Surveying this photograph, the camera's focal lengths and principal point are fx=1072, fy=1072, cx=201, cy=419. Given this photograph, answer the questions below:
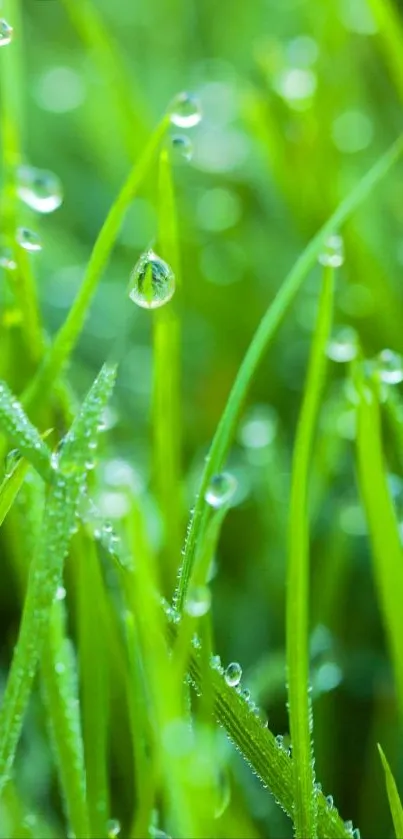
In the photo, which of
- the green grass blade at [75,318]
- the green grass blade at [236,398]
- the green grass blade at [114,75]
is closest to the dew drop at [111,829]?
the green grass blade at [236,398]

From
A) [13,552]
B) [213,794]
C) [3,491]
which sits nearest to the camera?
[213,794]

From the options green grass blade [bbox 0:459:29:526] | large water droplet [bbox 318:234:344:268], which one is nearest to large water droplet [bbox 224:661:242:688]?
green grass blade [bbox 0:459:29:526]

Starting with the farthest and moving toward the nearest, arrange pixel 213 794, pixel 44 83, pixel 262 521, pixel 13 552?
pixel 44 83, pixel 262 521, pixel 13 552, pixel 213 794

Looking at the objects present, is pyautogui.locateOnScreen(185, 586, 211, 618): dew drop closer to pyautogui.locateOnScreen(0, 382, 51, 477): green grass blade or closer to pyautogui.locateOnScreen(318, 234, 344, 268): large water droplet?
pyautogui.locateOnScreen(0, 382, 51, 477): green grass blade

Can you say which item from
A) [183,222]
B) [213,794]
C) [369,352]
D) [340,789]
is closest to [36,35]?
[183,222]

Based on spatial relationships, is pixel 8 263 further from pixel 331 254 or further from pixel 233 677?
pixel 233 677

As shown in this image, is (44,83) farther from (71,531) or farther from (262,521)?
(71,531)
